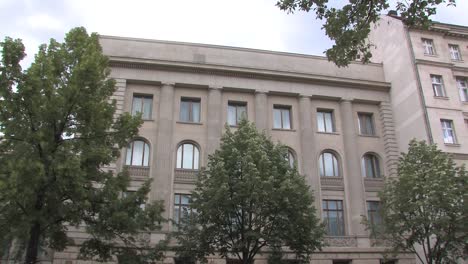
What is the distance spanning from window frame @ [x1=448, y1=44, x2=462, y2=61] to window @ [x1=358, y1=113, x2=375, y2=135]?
7512mm

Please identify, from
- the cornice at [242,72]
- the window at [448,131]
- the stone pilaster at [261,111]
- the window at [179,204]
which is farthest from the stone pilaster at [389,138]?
the window at [179,204]

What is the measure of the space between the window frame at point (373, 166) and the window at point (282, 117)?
225 inches

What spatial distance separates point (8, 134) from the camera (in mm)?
14594

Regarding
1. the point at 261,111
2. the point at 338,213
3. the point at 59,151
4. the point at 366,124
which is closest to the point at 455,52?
the point at 366,124

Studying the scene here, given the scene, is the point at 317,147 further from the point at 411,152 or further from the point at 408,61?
the point at 408,61

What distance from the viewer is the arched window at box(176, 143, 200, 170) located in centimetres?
2692

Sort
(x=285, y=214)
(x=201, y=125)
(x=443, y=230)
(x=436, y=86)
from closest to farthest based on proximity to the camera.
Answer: (x=285, y=214) < (x=443, y=230) < (x=201, y=125) < (x=436, y=86)

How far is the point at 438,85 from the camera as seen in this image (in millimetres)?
30203

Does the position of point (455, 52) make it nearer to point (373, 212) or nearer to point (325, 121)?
point (325, 121)

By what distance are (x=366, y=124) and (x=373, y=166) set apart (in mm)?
3239

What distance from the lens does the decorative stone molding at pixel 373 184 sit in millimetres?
28594

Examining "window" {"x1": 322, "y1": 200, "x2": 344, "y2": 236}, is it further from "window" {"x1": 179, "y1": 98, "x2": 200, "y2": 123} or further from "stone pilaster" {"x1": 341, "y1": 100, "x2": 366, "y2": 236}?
"window" {"x1": 179, "y1": 98, "x2": 200, "y2": 123}

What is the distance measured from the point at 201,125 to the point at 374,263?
1362cm

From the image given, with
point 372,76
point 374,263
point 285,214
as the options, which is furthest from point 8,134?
point 372,76
